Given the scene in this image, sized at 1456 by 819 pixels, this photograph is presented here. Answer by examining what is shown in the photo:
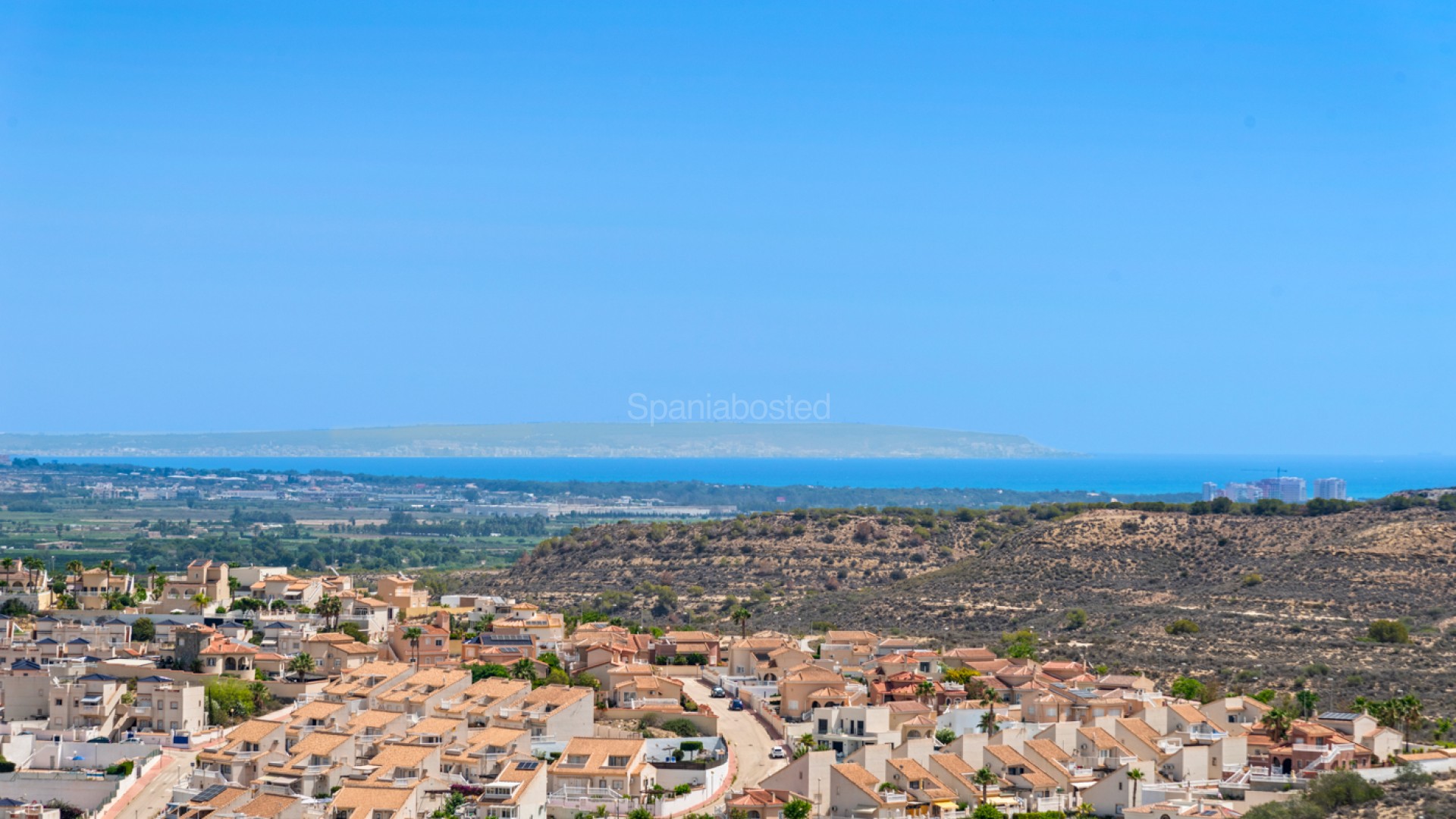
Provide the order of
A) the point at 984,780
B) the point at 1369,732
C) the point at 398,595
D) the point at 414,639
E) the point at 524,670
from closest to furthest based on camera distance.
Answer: the point at 984,780 < the point at 1369,732 < the point at 524,670 < the point at 414,639 < the point at 398,595

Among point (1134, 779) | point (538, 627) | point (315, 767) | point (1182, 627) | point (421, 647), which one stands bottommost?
point (315, 767)

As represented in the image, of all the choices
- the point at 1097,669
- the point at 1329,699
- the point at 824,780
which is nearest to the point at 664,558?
the point at 1097,669

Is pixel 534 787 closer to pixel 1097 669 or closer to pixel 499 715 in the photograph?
pixel 499 715

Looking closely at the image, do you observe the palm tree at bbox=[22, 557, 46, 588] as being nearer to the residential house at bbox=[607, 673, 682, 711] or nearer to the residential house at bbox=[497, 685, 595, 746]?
the residential house at bbox=[607, 673, 682, 711]

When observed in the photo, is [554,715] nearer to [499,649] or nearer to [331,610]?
[499,649]

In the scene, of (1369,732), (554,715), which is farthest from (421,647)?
(1369,732)

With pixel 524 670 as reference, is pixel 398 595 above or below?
above
